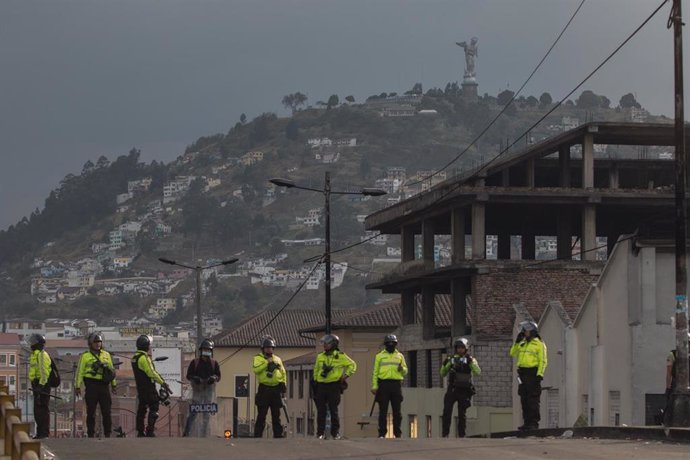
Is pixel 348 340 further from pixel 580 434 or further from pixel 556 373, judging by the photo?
pixel 580 434

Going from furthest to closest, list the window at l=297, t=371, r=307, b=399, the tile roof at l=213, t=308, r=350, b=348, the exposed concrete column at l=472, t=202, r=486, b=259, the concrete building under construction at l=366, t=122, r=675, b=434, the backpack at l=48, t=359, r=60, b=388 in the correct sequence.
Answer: the tile roof at l=213, t=308, r=350, b=348
the window at l=297, t=371, r=307, b=399
the exposed concrete column at l=472, t=202, r=486, b=259
the concrete building under construction at l=366, t=122, r=675, b=434
the backpack at l=48, t=359, r=60, b=388

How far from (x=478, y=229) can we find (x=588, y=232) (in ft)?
13.7

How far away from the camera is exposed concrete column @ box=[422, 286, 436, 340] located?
246ft

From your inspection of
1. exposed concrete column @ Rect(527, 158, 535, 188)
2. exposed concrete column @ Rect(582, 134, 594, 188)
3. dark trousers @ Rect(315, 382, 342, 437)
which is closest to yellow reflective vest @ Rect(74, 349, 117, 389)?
dark trousers @ Rect(315, 382, 342, 437)

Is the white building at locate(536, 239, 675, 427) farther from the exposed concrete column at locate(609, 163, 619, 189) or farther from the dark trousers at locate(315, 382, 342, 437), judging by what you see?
the exposed concrete column at locate(609, 163, 619, 189)

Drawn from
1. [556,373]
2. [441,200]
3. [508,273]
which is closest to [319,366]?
[556,373]

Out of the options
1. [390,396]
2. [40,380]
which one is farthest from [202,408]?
[390,396]

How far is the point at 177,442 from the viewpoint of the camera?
80.3ft

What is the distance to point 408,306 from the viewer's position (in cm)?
8000

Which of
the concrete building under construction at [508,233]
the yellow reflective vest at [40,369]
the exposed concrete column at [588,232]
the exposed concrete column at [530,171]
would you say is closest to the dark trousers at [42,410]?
the yellow reflective vest at [40,369]

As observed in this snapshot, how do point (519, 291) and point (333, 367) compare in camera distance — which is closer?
point (333, 367)

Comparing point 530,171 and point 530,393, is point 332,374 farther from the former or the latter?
point 530,171

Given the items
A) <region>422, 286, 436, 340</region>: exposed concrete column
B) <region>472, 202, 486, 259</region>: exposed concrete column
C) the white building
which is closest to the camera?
the white building

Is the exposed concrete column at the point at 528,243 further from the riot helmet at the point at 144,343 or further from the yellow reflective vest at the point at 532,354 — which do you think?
the riot helmet at the point at 144,343
